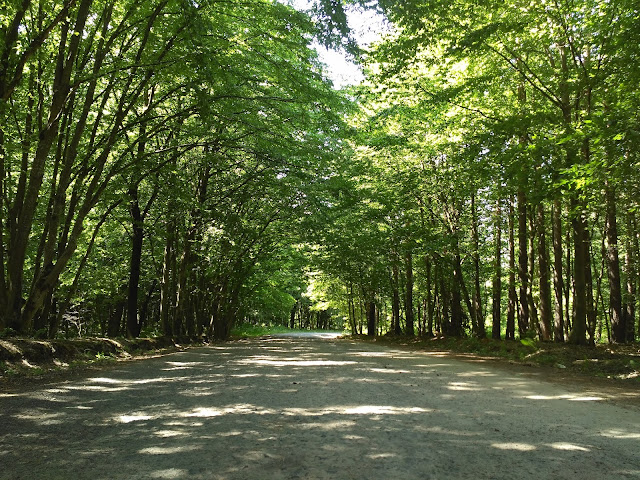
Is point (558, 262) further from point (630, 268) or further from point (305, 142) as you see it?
point (305, 142)

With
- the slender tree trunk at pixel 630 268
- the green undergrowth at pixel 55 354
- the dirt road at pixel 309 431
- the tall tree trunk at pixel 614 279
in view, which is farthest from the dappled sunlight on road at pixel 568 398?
the slender tree trunk at pixel 630 268

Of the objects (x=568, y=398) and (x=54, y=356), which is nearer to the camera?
(x=568, y=398)

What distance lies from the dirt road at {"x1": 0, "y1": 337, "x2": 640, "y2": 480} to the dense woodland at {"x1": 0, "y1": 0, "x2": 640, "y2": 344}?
436cm

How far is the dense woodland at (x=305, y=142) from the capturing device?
312 inches

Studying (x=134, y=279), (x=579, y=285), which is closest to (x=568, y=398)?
(x=579, y=285)

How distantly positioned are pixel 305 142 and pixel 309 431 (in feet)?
30.6

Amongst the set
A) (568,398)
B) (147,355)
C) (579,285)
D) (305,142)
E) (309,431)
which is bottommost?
(147,355)

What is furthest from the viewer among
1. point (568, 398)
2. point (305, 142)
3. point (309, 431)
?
point (305, 142)

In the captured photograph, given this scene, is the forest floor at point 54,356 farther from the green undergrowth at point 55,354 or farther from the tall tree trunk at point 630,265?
the tall tree trunk at point 630,265

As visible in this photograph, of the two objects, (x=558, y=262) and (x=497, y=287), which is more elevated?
(x=558, y=262)

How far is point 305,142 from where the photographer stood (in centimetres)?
1192

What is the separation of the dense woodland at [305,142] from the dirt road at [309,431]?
14.3ft

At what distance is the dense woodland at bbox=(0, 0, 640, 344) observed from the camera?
26.0 ft

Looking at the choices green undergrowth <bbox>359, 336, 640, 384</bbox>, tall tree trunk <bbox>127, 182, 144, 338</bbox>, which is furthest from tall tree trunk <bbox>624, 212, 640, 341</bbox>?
tall tree trunk <bbox>127, 182, 144, 338</bbox>
